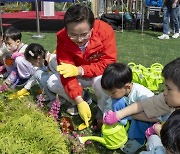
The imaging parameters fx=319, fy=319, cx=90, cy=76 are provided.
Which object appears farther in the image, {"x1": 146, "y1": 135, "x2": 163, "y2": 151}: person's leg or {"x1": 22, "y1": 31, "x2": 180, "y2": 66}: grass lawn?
{"x1": 22, "y1": 31, "x2": 180, "y2": 66}: grass lawn

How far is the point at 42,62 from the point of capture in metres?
2.85

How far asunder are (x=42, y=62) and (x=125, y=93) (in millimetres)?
1039

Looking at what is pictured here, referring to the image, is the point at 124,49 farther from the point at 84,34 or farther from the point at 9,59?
the point at 84,34

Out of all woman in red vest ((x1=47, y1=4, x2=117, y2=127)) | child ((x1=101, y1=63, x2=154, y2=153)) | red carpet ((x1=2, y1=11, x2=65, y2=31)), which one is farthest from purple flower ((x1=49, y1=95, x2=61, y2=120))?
red carpet ((x1=2, y1=11, x2=65, y2=31))

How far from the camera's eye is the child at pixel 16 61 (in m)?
3.17

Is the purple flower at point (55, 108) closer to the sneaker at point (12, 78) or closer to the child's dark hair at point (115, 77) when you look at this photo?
the child's dark hair at point (115, 77)

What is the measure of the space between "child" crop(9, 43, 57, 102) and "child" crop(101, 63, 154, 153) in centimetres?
86

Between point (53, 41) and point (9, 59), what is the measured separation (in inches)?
96.5

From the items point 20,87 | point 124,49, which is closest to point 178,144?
point 20,87

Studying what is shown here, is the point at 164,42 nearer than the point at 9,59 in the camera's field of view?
No

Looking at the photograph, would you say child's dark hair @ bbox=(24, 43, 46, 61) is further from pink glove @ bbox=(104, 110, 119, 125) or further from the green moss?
pink glove @ bbox=(104, 110, 119, 125)

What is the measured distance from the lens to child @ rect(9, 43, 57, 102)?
2.74m

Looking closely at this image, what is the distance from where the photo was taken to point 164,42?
5852mm

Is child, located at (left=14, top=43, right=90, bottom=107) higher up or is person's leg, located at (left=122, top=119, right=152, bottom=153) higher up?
child, located at (left=14, top=43, right=90, bottom=107)
